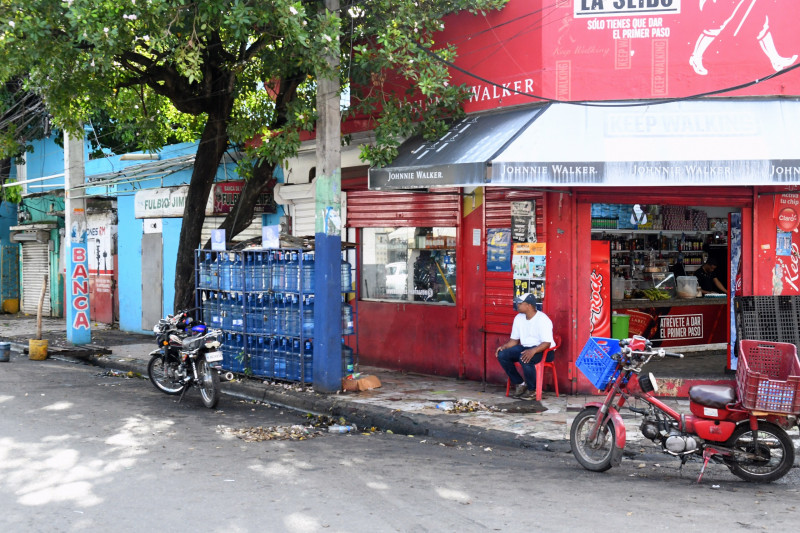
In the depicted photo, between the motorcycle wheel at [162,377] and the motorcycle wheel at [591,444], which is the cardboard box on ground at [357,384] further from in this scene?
the motorcycle wheel at [591,444]

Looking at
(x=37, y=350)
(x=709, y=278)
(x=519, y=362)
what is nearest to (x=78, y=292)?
(x=37, y=350)

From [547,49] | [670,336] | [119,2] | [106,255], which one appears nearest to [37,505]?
[119,2]

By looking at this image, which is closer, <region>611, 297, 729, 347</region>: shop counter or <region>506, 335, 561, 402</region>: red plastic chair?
<region>506, 335, 561, 402</region>: red plastic chair

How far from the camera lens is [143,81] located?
13.2m

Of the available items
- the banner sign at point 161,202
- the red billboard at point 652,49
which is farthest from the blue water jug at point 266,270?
the banner sign at point 161,202

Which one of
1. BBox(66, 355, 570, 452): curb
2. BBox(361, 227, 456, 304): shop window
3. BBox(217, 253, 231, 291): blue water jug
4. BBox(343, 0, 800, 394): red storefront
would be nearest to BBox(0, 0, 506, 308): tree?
BBox(343, 0, 800, 394): red storefront

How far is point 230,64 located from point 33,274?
16.6 meters

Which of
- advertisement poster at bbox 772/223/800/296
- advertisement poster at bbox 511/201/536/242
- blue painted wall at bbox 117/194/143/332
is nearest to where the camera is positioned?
advertisement poster at bbox 772/223/800/296

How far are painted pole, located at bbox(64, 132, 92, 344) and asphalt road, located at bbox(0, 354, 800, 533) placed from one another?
25.7ft

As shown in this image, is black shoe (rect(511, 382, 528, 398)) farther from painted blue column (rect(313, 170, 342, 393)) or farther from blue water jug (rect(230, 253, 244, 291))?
blue water jug (rect(230, 253, 244, 291))

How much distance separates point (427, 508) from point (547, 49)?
6866 mm

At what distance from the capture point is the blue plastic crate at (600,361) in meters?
7.23

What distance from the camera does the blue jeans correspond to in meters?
10.5

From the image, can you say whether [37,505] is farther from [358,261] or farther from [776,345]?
[358,261]
